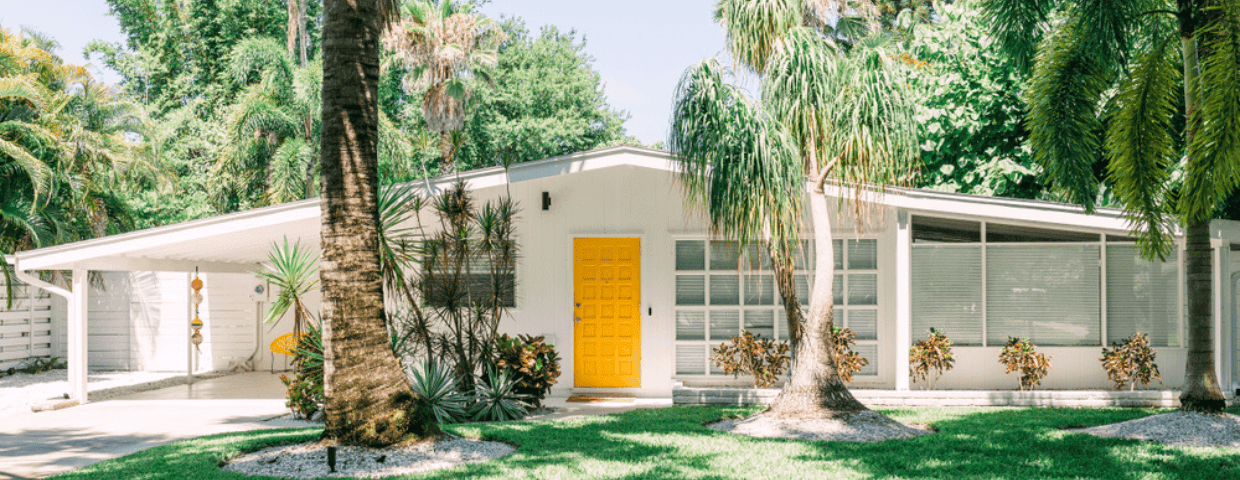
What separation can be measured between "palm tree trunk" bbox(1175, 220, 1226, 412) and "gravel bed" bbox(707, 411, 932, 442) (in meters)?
2.17

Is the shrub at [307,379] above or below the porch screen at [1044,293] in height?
below

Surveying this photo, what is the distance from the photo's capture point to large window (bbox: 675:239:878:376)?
995 cm

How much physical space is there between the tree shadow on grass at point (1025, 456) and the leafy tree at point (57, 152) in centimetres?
1153

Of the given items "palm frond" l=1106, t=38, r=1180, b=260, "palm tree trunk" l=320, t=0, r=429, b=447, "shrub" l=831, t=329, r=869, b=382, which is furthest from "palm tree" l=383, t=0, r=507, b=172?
"palm frond" l=1106, t=38, r=1180, b=260

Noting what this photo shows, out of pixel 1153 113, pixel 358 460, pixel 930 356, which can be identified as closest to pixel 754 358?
pixel 930 356

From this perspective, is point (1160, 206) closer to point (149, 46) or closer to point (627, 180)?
point (627, 180)

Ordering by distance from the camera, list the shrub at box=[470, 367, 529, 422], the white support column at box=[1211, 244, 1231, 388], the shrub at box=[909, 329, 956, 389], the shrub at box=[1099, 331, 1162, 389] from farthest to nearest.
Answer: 1. the shrub at box=[909, 329, 956, 389]
2. the shrub at box=[1099, 331, 1162, 389]
3. the white support column at box=[1211, 244, 1231, 388]
4. the shrub at box=[470, 367, 529, 422]

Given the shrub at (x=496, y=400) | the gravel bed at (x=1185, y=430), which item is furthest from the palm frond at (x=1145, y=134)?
the shrub at (x=496, y=400)

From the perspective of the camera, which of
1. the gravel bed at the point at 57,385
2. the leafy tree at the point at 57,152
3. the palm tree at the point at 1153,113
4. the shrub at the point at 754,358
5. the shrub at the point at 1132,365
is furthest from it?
the leafy tree at the point at 57,152

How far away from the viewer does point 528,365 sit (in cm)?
Answer: 859

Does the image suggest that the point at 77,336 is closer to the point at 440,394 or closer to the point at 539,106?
the point at 440,394

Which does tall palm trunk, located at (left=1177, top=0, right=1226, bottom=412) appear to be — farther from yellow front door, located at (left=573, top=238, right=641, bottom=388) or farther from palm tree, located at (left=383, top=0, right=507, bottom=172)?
Answer: palm tree, located at (left=383, top=0, right=507, bottom=172)

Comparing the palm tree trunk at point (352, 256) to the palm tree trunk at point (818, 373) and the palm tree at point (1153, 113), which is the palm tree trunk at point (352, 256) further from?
the palm tree at point (1153, 113)

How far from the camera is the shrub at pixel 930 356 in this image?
9.40 metres
